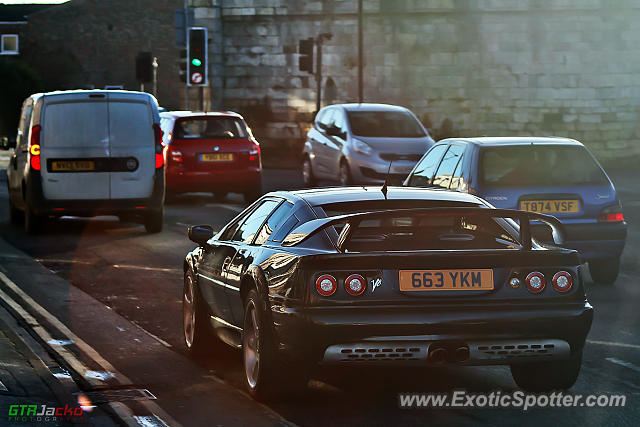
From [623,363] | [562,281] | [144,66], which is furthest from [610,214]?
[144,66]

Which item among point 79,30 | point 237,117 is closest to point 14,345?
point 237,117

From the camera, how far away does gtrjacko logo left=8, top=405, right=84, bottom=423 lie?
627 cm

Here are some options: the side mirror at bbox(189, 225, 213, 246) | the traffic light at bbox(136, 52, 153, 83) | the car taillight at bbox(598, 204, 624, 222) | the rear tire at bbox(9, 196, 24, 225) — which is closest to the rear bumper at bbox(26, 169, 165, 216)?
the rear tire at bbox(9, 196, 24, 225)

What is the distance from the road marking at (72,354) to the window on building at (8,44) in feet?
239

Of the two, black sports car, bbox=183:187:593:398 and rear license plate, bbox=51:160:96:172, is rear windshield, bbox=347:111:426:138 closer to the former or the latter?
rear license plate, bbox=51:160:96:172

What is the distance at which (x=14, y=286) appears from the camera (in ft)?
38.5

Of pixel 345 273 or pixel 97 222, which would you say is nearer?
pixel 345 273

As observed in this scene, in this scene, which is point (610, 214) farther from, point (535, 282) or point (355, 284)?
point (355, 284)

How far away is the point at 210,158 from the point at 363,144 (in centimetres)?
294

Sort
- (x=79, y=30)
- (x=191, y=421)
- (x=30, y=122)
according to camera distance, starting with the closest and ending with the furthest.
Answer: (x=191, y=421) < (x=30, y=122) < (x=79, y=30)

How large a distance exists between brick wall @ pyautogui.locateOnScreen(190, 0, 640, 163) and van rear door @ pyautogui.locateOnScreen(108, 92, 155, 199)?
83.5 feet

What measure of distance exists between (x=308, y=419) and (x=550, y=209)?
5891 millimetres

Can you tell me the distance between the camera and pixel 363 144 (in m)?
23.2

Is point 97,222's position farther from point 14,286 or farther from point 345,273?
point 345,273
